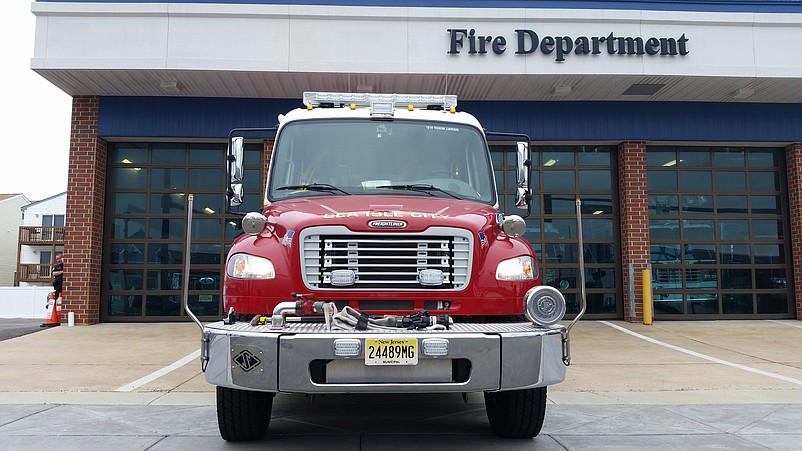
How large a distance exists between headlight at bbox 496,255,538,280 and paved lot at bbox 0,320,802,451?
3.92ft

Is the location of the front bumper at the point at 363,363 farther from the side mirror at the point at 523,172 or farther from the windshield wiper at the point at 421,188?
the side mirror at the point at 523,172

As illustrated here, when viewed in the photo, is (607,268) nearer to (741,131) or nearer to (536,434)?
(741,131)

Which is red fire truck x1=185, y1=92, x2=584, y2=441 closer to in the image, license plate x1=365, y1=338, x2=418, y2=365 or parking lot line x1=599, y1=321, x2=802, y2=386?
license plate x1=365, y1=338, x2=418, y2=365

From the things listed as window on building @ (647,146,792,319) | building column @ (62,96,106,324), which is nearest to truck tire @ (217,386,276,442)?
building column @ (62,96,106,324)

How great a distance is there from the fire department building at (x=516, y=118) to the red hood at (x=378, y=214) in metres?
6.76

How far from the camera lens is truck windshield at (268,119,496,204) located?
16.9 ft

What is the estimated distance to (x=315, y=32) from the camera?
1106cm

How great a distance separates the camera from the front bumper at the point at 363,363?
11.7 ft

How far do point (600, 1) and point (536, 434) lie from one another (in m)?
9.60

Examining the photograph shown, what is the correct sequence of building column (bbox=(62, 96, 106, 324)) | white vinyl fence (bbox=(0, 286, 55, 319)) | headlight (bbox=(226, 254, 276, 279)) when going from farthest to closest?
white vinyl fence (bbox=(0, 286, 55, 319)) → building column (bbox=(62, 96, 106, 324)) → headlight (bbox=(226, 254, 276, 279))

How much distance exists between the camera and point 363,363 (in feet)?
11.8

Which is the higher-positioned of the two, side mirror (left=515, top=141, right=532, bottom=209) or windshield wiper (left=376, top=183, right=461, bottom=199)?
side mirror (left=515, top=141, right=532, bottom=209)

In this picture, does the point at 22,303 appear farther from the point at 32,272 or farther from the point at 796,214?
the point at 796,214

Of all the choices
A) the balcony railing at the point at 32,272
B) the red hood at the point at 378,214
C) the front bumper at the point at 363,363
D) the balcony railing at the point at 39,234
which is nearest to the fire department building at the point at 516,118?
the red hood at the point at 378,214
